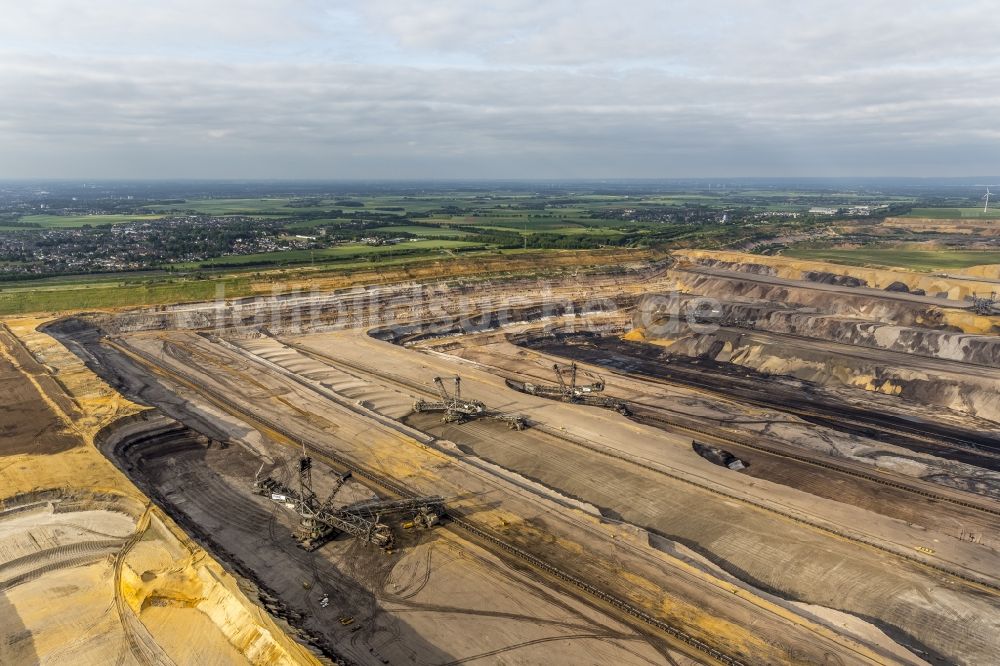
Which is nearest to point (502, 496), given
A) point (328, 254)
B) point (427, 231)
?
point (328, 254)

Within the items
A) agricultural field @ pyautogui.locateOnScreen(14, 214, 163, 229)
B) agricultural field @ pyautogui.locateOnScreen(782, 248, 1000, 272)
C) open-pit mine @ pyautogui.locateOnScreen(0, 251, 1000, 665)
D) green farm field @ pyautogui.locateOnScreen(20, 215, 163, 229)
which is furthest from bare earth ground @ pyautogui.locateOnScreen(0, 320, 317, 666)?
green farm field @ pyautogui.locateOnScreen(20, 215, 163, 229)

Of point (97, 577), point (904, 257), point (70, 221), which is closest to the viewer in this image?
A: point (97, 577)

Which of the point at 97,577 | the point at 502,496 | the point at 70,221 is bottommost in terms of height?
the point at 97,577

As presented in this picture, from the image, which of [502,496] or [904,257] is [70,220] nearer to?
[502,496]

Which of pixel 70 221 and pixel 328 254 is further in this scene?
pixel 70 221

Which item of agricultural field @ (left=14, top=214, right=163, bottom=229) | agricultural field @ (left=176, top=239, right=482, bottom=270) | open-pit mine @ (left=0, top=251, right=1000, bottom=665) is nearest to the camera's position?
open-pit mine @ (left=0, top=251, right=1000, bottom=665)

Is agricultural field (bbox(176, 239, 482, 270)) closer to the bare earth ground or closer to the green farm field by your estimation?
the bare earth ground

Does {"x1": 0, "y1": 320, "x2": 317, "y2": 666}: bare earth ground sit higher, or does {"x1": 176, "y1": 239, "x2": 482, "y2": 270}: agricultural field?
{"x1": 176, "y1": 239, "x2": 482, "y2": 270}: agricultural field

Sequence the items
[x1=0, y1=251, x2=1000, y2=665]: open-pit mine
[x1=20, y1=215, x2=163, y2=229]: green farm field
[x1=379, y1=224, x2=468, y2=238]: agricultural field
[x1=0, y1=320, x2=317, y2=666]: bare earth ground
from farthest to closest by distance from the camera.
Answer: [x1=20, y1=215, x2=163, y2=229]: green farm field, [x1=379, y1=224, x2=468, y2=238]: agricultural field, [x1=0, y1=251, x2=1000, y2=665]: open-pit mine, [x1=0, y1=320, x2=317, y2=666]: bare earth ground
